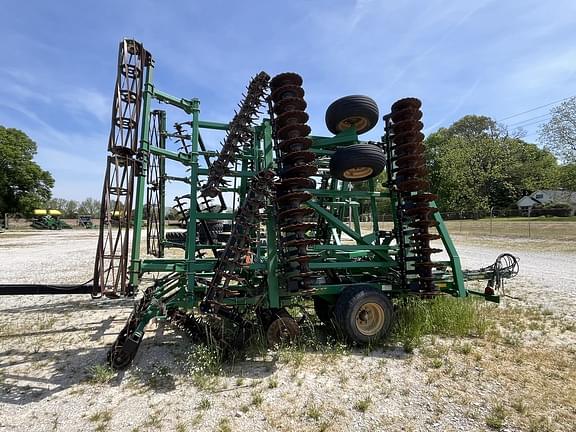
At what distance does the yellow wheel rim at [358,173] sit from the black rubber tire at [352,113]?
42.5 inches

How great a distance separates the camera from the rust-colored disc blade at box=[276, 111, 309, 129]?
5.37 meters

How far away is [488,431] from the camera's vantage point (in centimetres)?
336

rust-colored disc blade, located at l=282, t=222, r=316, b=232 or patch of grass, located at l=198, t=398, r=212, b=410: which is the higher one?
rust-colored disc blade, located at l=282, t=222, r=316, b=232

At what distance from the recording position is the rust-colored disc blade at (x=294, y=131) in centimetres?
536

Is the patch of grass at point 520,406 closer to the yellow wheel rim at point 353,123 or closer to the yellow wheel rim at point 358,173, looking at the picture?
the yellow wheel rim at point 358,173

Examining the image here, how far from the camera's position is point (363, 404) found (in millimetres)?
3824

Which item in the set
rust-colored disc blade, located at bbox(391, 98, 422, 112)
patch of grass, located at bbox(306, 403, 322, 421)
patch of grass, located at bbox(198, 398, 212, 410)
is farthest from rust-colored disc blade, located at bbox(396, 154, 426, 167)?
patch of grass, located at bbox(198, 398, 212, 410)

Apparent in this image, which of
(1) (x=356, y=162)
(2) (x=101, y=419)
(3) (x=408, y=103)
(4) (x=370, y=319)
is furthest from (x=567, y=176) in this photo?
(2) (x=101, y=419)

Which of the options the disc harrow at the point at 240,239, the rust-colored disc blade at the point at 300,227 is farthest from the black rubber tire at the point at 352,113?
the rust-colored disc blade at the point at 300,227

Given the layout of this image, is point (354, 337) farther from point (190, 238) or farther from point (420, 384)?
point (190, 238)

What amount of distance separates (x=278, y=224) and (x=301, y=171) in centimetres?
81

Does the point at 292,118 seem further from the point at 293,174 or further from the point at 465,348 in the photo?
the point at 465,348

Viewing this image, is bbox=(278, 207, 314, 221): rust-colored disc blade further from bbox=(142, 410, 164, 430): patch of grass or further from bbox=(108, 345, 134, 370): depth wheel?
bbox=(142, 410, 164, 430): patch of grass

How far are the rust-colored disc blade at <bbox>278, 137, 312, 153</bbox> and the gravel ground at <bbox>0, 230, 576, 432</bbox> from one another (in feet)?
9.13
